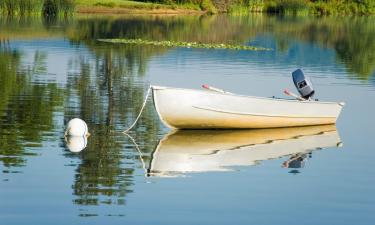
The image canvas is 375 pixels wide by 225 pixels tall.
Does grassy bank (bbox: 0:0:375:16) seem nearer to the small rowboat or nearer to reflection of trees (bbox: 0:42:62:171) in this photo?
reflection of trees (bbox: 0:42:62:171)

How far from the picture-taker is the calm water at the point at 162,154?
15406 mm

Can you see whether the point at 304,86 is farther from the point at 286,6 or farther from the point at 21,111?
the point at 286,6

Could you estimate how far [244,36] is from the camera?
68312 millimetres

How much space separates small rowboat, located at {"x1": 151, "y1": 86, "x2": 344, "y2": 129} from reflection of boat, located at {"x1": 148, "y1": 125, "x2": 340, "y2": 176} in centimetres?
19

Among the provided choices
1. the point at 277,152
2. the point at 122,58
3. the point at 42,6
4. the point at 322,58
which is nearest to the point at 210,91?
the point at 277,152

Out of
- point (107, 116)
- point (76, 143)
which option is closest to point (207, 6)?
point (107, 116)

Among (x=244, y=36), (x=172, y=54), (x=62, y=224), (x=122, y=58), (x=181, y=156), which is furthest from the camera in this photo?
(x=244, y=36)

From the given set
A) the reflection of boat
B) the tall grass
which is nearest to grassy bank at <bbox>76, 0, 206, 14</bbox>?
the tall grass

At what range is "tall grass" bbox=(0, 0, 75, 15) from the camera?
77.4 metres

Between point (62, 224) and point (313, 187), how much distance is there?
5.47 meters

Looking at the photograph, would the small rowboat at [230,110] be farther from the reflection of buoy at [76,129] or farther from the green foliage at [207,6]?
the green foliage at [207,6]

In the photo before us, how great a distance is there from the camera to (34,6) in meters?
79.3

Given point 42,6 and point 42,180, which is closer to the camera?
point 42,180

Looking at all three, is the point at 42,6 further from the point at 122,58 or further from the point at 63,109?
the point at 63,109
